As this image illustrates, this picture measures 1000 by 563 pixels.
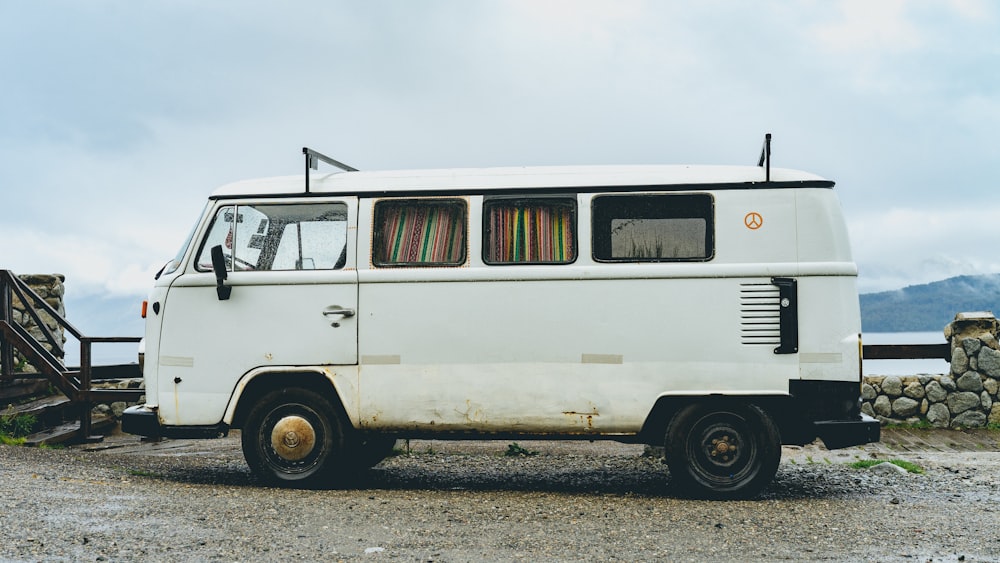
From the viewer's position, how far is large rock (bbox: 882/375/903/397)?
1325 centimetres

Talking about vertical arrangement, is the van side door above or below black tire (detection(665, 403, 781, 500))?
above

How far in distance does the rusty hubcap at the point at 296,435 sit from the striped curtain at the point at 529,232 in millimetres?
2098

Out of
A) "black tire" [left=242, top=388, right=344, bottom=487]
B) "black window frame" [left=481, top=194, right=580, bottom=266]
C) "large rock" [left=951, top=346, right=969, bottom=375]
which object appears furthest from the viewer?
"large rock" [left=951, top=346, right=969, bottom=375]

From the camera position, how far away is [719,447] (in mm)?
7898

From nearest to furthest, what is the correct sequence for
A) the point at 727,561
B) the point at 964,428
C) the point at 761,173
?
1. the point at 727,561
2. the point at 761,173
3. the point at 964,428

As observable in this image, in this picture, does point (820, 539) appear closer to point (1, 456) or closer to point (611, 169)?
point (611, 169)

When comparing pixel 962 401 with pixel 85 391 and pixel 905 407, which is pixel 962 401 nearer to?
pixel 905 407

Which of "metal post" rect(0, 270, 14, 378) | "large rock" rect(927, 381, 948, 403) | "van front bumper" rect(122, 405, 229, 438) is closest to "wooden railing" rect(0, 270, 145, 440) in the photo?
"metal post" rect(0, 270, 14, 378)

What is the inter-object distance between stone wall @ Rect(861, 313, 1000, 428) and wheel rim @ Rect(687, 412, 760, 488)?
618cm

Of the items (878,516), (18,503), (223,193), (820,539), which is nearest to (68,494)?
(18,503)

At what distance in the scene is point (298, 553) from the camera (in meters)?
5.85

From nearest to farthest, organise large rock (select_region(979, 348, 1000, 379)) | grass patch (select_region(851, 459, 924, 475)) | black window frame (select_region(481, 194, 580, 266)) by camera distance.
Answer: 1. black window frame (select_region(481, 194, 580, 266))
2. grass patch (select_region(851, 459, 924, 475))
3. large rock (select_region(979, 348, 1000, 379))

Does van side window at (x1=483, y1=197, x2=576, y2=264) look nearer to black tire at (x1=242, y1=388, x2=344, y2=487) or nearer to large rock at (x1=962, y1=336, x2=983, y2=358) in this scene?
black tire at (x1=242, y1=388, x2=344, y2=487)

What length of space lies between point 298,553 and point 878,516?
4.23 m
